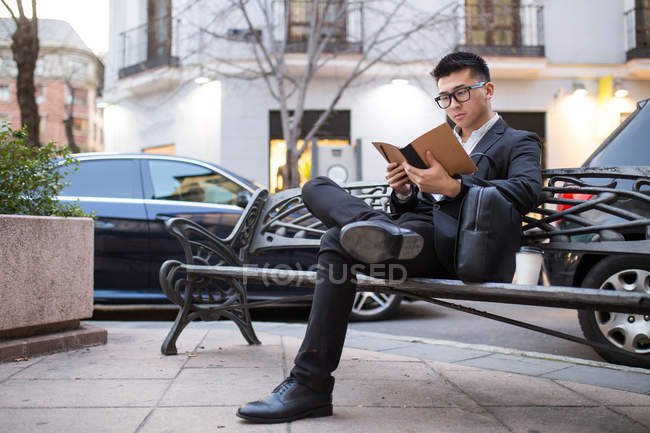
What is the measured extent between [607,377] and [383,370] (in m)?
1.14

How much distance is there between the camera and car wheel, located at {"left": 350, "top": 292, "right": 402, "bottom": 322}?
585 cm

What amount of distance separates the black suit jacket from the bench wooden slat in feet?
0.57

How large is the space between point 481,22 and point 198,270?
14197mm

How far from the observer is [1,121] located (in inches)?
149

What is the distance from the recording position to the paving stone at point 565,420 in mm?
2264

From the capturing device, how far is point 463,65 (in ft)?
8.95

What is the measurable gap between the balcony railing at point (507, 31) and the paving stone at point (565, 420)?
46.2 ft

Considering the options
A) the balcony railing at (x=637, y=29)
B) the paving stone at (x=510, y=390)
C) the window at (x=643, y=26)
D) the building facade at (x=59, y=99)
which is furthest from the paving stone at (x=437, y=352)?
the building facade at (x=59, y=99)

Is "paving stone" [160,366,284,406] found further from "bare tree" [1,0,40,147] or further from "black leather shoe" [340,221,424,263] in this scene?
"bare tree" [1,0,40,147]

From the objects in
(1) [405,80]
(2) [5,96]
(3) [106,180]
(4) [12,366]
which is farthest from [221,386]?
(2) [5,96]

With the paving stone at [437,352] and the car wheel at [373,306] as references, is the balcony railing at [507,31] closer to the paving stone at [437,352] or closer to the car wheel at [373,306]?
the car wheel at [373,306]

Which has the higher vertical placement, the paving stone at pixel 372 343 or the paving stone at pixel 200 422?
the paving stone at pixel 200 422

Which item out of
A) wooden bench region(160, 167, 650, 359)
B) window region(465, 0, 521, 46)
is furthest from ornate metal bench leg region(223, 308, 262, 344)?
window region(465, 0, 521, 46)

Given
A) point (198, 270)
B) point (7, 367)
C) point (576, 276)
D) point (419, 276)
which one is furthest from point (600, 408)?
point (7, 367)
